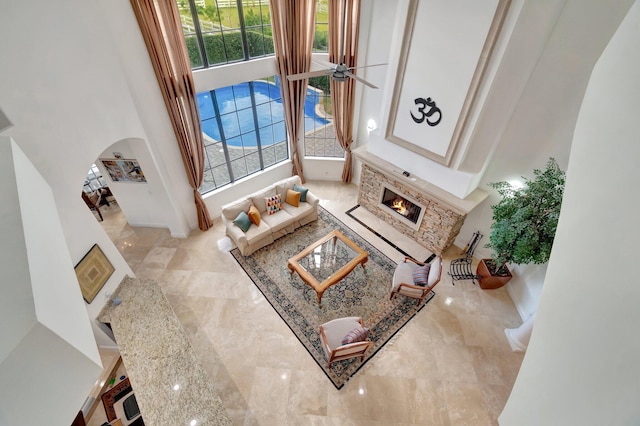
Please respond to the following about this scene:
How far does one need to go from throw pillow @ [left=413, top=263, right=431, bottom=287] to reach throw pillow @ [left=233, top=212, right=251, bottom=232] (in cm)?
355

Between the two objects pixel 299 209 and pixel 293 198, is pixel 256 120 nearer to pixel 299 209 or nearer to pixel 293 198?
pixel 293 198

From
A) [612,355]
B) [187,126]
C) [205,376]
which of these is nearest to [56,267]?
[205,376]

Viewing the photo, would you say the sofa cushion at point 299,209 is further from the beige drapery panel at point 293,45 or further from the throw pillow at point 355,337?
the throw pillow at point 355,337

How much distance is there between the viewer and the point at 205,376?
3.76 metres

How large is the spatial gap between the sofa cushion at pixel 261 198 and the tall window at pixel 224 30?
276 centimetres

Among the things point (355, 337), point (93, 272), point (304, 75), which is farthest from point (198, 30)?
point (355, 337)

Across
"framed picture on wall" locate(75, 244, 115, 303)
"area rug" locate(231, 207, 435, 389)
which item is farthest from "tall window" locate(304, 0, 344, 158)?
"framed picture on wall" locate(75, 244, 115, 303)

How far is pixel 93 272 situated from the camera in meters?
4.30

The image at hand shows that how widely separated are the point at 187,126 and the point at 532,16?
230 inches

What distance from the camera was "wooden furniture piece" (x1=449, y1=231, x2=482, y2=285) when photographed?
612 centimetres

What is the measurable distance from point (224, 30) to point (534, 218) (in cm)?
633

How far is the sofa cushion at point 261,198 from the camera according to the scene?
669 centimetres

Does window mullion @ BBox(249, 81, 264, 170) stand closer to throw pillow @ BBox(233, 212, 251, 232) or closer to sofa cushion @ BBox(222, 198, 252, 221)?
sofa cushion @ BBox(222, 198, 252, 221)

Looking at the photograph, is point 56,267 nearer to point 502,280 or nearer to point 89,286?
point 89,286
